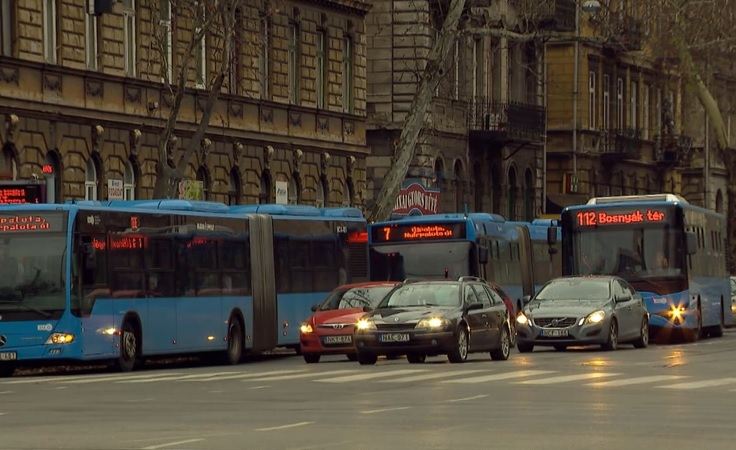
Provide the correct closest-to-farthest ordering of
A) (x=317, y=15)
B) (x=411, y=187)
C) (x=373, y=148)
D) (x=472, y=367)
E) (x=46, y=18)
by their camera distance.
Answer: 1. (x=472, y=367)
2. (x=46, y=18)
3. (x=411, y=187)
4. (x=317, y=15)
5. (x=373, y=148)

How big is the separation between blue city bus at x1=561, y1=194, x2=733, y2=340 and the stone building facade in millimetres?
7827

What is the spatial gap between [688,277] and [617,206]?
2.03 meters

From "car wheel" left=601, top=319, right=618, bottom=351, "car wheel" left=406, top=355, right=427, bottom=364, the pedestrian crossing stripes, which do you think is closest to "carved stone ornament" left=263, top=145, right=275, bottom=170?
"car wheel" left=601, top=319, right=618, bottom=351

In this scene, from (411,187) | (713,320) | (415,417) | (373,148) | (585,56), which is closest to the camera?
(415,417)

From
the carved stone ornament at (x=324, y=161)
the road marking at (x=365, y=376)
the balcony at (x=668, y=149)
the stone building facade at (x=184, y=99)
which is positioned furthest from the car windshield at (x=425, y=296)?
the balcony at (x=668, y=149)

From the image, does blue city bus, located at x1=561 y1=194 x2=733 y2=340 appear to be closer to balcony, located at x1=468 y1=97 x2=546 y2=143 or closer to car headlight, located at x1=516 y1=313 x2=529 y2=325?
car headlight, located at x1=516 y1=313 x2=529 y2=325

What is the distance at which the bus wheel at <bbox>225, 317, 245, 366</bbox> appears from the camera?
36812 mm

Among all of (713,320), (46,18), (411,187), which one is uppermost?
(46,18)

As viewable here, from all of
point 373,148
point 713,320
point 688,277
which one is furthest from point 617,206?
point 373,148

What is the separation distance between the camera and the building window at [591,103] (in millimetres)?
81188

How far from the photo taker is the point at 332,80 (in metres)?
58.6

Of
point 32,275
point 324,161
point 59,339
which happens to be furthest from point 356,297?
point 324,161

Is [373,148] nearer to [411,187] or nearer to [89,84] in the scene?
[411,187]

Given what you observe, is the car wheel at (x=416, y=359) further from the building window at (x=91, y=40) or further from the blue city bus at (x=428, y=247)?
the building window at (x=91, y=40)
